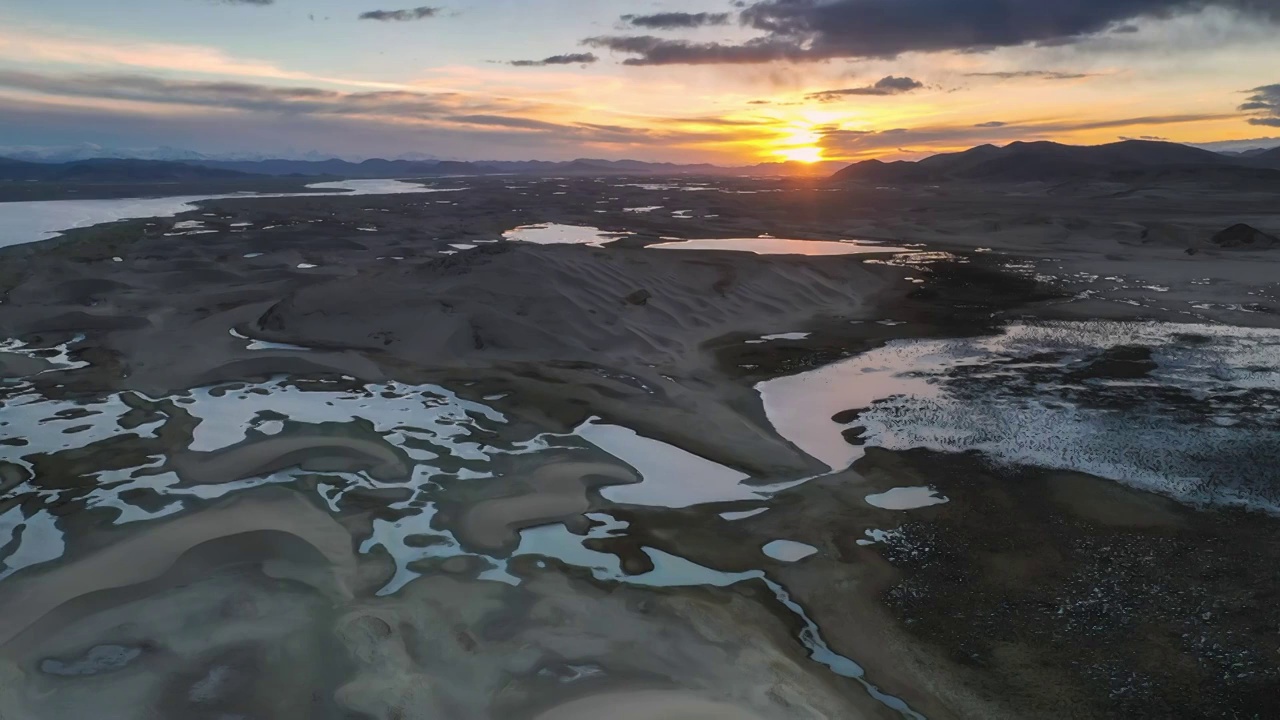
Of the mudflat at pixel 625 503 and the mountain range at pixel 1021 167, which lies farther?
the mountain range at pixel 1021 167

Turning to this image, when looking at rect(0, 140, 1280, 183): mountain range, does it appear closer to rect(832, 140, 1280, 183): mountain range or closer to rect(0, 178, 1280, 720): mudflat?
rect(832, 140, 1280, 183): mountain range

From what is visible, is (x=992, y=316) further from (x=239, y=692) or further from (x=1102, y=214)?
(x=1102, y=214)

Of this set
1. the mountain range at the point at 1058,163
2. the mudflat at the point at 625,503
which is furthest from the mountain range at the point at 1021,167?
the mudflat at the point at 625,503

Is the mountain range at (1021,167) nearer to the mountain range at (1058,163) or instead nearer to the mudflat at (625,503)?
the mountain range at (1058,163)

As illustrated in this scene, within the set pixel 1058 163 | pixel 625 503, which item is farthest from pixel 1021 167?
pixel 625 503

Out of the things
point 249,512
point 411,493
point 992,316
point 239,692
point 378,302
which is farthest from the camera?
point 992,316

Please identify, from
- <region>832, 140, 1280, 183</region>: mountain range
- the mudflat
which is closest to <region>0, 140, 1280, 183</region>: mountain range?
<region>832, 140, 1280, 183</region>: mountain range

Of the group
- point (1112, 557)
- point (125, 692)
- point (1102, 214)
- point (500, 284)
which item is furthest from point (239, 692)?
point (1102, 214)

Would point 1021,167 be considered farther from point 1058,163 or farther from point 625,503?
point 625,503
